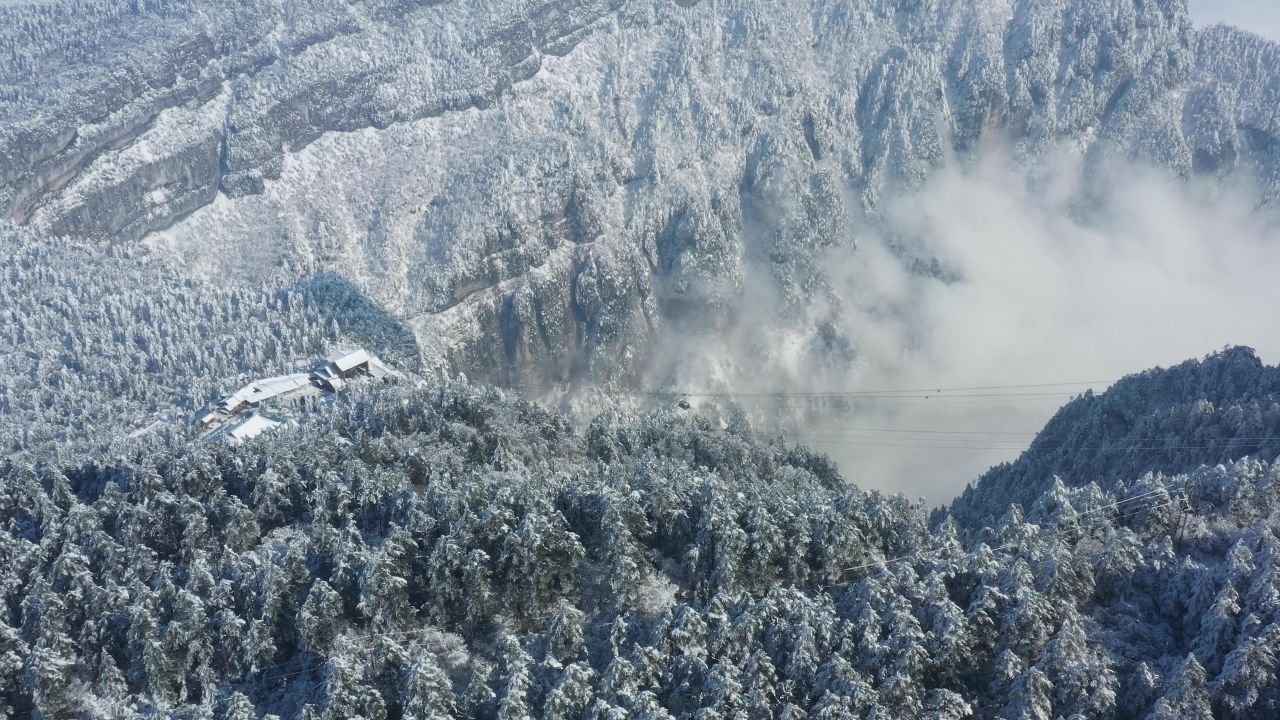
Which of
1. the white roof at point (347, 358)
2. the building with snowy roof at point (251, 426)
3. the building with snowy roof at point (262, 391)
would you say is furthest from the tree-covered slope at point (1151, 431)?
the building with snowy roof at point (262, 391)

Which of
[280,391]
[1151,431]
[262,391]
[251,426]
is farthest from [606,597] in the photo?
[262,391]

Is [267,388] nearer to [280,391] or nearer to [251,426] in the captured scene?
[280,391]

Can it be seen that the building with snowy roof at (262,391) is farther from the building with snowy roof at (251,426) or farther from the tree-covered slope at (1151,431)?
the tree-covered slope at (1151,431)

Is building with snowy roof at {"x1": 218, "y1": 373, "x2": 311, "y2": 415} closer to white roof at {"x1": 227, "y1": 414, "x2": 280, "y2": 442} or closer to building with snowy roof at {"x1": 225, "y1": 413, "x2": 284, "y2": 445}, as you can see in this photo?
building with snowy roof at {"x1": 225, "y1": 413, "x2": 284, "y2": 445}

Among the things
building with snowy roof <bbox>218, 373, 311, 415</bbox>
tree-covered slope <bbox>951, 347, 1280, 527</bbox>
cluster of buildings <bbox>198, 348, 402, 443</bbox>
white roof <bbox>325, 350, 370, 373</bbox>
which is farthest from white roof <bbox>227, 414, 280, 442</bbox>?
tree-covered slope <bbox>951, 347, 1280, 527</bbox>

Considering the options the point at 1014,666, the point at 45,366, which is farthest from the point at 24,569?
the point at 45,366
